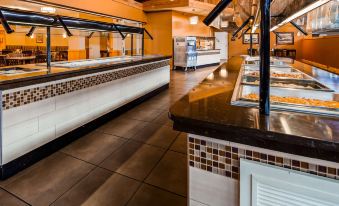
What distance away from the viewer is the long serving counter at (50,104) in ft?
6.78

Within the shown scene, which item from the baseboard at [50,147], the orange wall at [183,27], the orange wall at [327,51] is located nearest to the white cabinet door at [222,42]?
the orange wall at [183,27]

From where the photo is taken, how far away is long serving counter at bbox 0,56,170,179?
6.78 ft

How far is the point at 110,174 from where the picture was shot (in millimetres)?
2119

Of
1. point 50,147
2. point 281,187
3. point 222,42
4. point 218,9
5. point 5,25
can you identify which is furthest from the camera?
point 222,42

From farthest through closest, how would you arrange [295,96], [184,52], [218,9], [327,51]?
[184,52], [327,51], [295,96], [218,9]

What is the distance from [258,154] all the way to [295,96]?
3.19ft

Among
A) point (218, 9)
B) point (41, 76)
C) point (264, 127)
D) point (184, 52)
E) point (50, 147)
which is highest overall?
point (184, 52)

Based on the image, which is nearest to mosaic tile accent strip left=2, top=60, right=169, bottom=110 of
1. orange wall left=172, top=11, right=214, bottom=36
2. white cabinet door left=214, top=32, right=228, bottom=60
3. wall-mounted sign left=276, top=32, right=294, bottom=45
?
orange wall left=172, top=11, right=214, bottom=36

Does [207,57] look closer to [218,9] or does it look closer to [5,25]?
[5,25]

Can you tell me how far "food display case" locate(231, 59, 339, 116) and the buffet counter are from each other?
390 inches

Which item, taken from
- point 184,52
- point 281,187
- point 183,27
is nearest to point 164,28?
point 183,27

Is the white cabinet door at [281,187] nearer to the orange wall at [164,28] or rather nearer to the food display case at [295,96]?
the food display case at [295,96]

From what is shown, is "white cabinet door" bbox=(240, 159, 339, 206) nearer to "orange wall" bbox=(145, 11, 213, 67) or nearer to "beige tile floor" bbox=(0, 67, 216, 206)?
"beige tile floor" bbox=(0, 67, 216, 206)

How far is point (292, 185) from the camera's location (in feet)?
2.65
